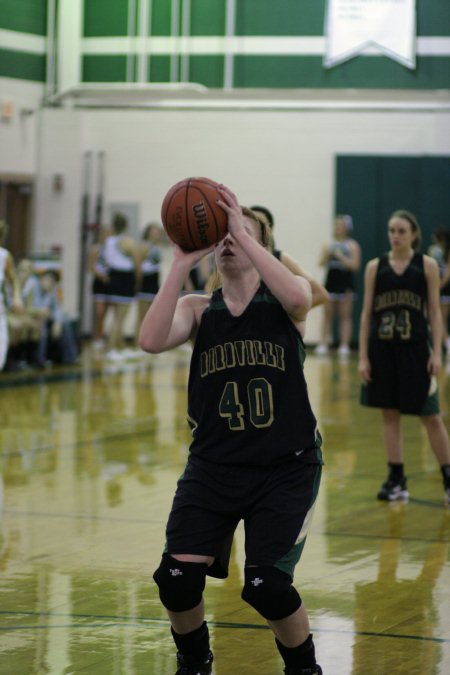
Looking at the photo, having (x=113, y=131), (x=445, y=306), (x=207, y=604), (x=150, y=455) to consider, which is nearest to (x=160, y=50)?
(x=113, y=131)

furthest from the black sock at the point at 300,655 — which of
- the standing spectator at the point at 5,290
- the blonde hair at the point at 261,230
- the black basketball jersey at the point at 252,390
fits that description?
the standing spectator at the point at 5,290

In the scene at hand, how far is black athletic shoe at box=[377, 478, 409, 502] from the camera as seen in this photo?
294 inches

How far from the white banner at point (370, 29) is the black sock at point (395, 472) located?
44.6ft

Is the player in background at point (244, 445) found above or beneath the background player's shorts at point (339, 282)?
above

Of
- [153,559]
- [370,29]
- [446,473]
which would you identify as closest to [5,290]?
[446,473]

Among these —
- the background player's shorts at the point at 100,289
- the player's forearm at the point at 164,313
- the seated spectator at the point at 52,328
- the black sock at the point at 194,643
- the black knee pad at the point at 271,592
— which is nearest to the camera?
the black knee pad at the point at 271,592

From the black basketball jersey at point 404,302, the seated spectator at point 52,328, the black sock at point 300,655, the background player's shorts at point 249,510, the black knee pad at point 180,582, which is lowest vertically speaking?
the seated spectator at point 52,328

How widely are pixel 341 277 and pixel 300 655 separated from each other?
15252 millimetres

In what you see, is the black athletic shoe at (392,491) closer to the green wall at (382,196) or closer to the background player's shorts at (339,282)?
the background player's shorts at (339,282)

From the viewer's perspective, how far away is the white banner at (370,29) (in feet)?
64.2

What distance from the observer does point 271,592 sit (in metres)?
3.60

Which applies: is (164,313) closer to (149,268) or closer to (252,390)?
(252,390)

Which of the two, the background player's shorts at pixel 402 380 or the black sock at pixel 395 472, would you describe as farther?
the black sock at pixel 395 472

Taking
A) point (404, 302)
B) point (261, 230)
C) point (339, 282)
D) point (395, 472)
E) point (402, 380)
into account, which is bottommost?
point (395, 472)
